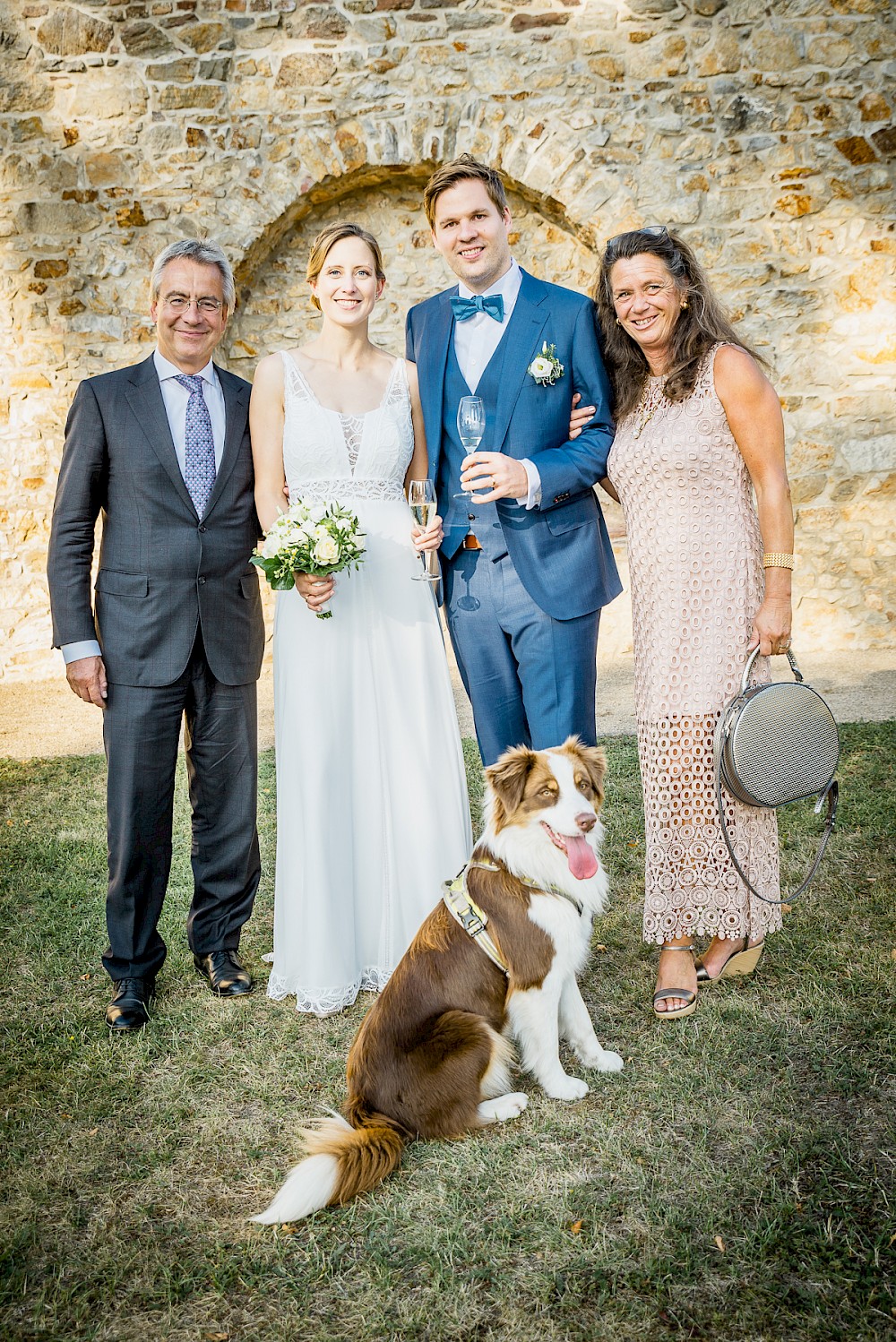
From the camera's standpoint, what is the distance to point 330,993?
349 centimetres

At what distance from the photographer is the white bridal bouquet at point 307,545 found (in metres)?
3.12

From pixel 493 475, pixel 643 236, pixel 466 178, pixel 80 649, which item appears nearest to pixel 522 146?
pixel 466 178

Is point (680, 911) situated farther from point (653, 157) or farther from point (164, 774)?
point (653, 157)

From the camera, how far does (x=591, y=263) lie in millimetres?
8523

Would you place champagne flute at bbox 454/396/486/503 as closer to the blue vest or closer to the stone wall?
the blue vest

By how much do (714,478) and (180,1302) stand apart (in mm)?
2682

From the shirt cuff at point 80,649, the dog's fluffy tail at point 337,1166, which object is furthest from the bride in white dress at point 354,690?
the dog's fluffy tail at point 337,1166

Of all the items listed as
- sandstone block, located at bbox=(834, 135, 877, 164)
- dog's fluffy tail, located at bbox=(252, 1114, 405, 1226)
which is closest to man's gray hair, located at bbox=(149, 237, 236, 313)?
dog's fluffy tail, located at bbox=(252, 1114, 405, 1226)

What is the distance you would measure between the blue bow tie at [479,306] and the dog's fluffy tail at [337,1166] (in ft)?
8.29

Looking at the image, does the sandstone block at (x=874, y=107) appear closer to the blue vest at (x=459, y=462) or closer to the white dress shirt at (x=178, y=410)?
the blue vest at (x=459, y=462)

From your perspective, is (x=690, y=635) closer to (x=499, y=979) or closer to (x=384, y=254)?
(x=499, y=979)

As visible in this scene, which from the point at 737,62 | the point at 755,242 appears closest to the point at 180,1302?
the point at 755,242

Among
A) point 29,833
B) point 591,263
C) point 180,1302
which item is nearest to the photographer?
point 180,1302

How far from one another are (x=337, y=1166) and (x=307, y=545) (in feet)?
5.83
